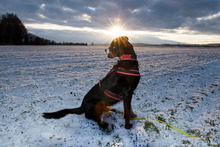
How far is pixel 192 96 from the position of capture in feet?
18.6

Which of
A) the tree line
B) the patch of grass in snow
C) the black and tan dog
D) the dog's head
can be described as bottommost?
the patch of grass in snow

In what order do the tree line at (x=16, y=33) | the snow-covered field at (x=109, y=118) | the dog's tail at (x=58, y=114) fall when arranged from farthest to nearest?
the tree line at (x=16, y=33) < the dog's tail at (x=58, y=114) < the snow-covered field at (x=109, y=118)

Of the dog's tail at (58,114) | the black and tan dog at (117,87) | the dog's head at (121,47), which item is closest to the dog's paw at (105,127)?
the black and tan dog at (117,87)

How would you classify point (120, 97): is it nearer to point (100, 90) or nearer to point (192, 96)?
point (100, 90)

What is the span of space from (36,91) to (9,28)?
4696cm

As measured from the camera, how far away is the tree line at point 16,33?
4106cm

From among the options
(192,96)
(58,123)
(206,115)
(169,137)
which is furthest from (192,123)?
(58,123)

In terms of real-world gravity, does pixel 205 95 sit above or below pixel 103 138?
above

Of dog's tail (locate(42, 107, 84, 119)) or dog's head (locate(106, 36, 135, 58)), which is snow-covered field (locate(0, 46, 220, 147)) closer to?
dog's tail (locate(42, 107, 84, 119))

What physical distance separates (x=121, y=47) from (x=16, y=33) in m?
50.4

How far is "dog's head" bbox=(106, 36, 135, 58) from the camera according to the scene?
136 inches

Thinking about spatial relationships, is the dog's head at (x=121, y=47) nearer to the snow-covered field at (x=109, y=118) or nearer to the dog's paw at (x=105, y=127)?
the dog's paw at (x=105, y=127)

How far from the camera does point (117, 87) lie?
11.1 ft

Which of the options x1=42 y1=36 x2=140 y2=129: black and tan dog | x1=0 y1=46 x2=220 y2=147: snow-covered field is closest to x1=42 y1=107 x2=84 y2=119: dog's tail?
x1=42 y1=36 x2=140 y2=129: black and tan dog
